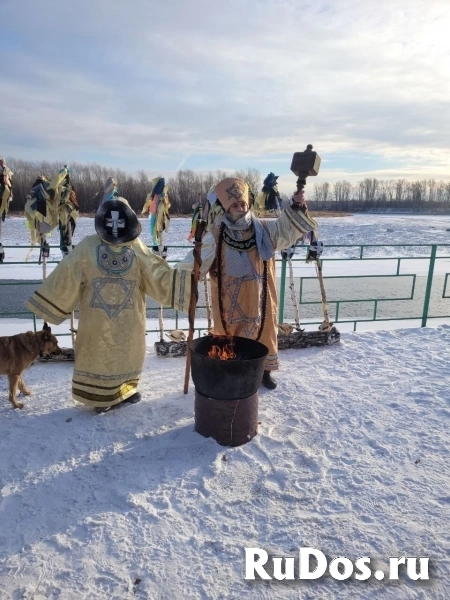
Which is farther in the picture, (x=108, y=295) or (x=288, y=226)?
(x=288, y=226)

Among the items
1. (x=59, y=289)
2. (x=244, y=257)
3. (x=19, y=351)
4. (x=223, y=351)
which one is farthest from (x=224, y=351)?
(x=19, y=351)

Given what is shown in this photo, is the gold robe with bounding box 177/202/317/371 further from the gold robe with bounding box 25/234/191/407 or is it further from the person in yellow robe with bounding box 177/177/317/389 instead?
the gold robe with bounding box 25/234/191/407

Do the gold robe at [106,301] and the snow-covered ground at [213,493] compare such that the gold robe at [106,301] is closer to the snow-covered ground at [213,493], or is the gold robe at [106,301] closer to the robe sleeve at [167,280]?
the robe sleeve at [167,280]

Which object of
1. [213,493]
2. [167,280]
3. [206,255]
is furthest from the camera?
[206,255]

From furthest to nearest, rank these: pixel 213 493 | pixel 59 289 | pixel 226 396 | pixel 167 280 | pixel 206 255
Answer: pixel 206 255 < pixel 167 280 < pixel 59 289 < pixel 226 396 < pixel 213 493

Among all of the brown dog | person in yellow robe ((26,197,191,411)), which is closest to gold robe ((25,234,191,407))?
person in yellow robe ((26,197,191,411))

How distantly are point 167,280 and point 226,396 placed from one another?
1.04m

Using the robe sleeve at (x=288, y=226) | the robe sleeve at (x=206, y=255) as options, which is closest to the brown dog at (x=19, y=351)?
the robe sleeve at (x=206, y=255)

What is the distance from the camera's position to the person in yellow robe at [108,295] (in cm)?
327

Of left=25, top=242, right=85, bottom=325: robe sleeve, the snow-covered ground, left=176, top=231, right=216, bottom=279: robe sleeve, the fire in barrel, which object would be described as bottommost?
the snow-covered ground

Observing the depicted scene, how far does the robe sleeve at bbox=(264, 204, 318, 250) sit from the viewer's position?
12.0 ft

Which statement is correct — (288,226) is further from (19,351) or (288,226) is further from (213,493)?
(19,351)

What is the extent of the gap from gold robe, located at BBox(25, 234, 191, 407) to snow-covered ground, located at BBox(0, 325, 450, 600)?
0.39 metres

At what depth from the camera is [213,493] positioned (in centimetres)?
263
